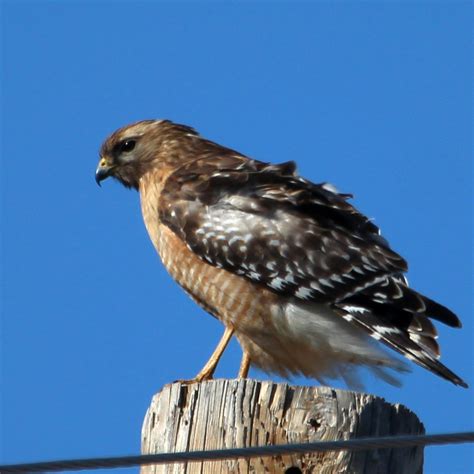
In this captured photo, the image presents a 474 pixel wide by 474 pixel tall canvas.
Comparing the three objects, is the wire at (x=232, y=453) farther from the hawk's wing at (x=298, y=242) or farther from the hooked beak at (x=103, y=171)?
the hooked beak at (x=103, y=171)

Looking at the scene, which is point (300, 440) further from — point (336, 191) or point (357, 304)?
point (336, 191)

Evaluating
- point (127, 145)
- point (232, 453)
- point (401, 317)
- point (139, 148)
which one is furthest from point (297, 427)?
point (127, 145)

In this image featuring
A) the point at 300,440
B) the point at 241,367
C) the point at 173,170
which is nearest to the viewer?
the point at 300,440

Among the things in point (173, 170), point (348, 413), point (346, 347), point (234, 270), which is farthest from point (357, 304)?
point (348, 413)

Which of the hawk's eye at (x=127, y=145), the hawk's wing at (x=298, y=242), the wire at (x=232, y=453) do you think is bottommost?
the wire at (x=232, y=453)

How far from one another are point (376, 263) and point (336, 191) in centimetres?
71

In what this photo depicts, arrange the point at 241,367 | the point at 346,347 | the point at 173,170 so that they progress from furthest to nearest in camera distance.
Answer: the point at 173,170 → the point at 241,367 → the point at 346,347

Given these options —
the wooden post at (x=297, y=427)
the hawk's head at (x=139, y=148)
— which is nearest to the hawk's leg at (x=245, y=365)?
the hawk's head at (x=139, y=148)

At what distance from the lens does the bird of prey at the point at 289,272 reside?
7.36 meters

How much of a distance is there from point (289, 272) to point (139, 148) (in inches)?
79.0

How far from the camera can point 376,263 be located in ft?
25.3

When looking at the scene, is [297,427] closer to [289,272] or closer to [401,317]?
[401,317]

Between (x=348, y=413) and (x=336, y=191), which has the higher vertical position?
(x=336, y=191)

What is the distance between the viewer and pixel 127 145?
9.20 m
